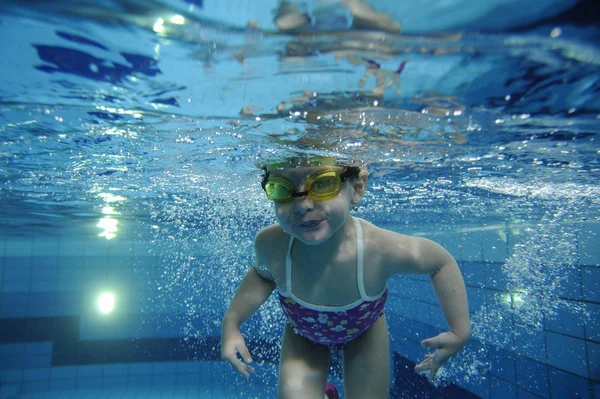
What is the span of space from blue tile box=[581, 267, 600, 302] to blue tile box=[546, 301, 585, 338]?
31 cm

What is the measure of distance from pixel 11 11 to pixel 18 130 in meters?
3.81

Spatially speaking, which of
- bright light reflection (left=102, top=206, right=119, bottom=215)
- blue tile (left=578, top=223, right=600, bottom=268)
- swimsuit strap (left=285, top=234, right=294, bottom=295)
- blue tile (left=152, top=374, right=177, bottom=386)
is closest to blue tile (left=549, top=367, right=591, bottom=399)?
blue tile (left=578, top=223, right=600, bottom=268)

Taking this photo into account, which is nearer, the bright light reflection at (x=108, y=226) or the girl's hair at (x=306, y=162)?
the girl's hair at (x=306, y=162)

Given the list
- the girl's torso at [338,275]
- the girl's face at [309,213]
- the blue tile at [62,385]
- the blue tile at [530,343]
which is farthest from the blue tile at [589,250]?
the blue tile at [62,385]

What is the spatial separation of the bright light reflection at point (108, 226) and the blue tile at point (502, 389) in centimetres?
1540

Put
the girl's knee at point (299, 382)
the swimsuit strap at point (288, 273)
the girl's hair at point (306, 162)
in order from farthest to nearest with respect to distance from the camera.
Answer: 1. the girl's hair at point (306, 162)
2. the swimsuit strap at point (288, 273)
3. the girl's knee at point (299, 382)

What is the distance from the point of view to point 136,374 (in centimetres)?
1745

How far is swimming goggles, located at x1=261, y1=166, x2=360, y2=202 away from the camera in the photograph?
378 centimetres

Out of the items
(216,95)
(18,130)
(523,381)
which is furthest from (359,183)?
(523,381)

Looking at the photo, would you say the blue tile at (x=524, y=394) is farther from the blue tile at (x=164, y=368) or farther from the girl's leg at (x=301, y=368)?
the blue tile at (x=164, y=368)

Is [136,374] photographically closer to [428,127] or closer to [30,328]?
[30,328]

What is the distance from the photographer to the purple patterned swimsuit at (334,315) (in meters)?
4.27

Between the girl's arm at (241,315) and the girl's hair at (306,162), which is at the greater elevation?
the girl's hair at (306,162)

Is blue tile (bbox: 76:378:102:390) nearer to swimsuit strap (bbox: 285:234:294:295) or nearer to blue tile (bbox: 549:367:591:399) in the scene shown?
swimsuit strap (bbox: 285:234:294:295)
